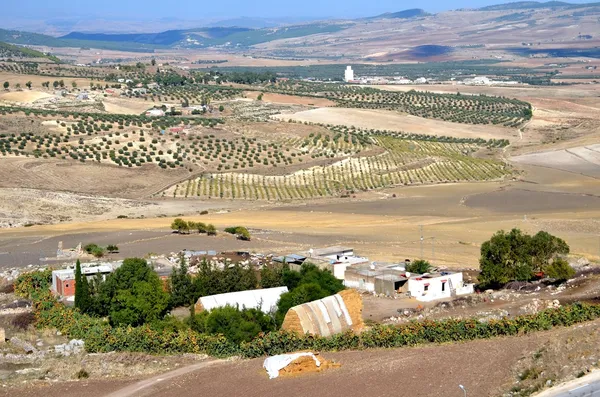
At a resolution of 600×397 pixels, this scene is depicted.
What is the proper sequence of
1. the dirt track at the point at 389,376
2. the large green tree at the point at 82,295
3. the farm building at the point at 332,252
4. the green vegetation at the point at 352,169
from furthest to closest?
the green vegetation at the point at 352,169
the farm building at the point at 332,252
the large green tree at the point at 82,295
the dirt track at the point at 389,376

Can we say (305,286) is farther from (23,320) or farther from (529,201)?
(529,201)

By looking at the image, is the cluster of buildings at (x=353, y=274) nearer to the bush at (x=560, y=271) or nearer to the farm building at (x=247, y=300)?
the farm building at (x=247, y=300)

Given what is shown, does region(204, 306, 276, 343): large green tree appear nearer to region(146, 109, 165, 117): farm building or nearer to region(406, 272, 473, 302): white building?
region(406, 272, 473, 302): white building

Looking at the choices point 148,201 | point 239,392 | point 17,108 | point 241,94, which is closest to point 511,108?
point 241,94

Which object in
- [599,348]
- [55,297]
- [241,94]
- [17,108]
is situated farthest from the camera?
[241,94]

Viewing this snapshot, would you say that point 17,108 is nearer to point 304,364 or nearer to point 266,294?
point 266,294

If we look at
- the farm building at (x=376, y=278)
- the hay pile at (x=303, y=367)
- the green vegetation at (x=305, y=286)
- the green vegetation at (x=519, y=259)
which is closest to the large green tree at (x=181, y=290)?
the green vegetation at (x=305, y=286)
